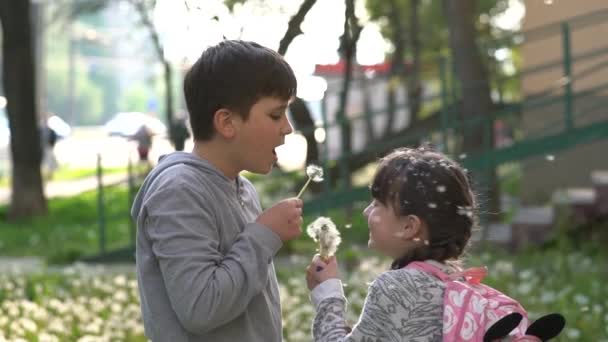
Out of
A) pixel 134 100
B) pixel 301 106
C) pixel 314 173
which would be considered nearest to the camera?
pixel 314 173

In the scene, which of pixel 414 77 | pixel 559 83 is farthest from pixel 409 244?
pixel 414 77

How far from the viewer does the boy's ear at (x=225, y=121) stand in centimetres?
254

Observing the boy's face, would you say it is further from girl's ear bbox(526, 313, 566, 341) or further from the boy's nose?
girl's ear bbox(526, 313, 566, 341)

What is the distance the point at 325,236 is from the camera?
A: 8.57 feet

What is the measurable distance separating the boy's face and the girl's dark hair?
0.22 metres

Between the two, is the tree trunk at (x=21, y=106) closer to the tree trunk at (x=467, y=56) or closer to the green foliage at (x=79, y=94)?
the tree trunk at (x=467, y=56)

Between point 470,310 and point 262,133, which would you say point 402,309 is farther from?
point 262,133

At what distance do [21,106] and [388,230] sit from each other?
13.3 meters

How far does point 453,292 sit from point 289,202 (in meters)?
0.38

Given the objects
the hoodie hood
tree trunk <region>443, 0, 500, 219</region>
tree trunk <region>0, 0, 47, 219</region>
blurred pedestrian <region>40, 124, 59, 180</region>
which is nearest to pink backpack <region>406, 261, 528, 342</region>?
the hoodie hood

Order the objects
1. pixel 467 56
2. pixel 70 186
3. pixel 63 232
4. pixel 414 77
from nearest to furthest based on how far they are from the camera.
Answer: pixel 467 56 → pixel 63 232 → pixel 414 77 → pixel 70 186

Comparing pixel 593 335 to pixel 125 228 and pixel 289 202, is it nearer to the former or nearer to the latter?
pixel 289 202

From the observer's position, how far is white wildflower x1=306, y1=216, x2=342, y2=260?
2613mm

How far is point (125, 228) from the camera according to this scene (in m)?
15.0
